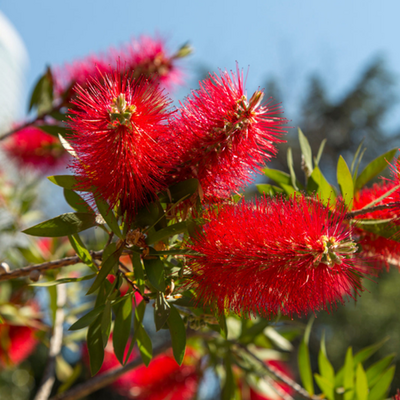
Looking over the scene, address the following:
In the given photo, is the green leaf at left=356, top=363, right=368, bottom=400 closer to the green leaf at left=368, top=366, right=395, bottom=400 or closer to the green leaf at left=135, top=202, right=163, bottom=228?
the green leaf at left=368, top=366, right=395, bottom=400

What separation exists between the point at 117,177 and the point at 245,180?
6.8 inches

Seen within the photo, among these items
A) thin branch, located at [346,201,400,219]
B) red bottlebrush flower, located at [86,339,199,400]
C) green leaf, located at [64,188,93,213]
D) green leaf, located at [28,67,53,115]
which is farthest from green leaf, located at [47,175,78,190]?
red bottlebrush flower, located at [86,339,199,400]

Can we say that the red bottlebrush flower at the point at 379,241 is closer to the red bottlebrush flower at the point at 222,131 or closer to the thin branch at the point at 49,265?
the red bottlebrush flower at the point at 222,131

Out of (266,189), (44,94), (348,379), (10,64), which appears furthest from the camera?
(10,64)

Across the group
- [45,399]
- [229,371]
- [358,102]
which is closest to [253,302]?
[229,371]

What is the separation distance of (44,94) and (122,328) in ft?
2.29

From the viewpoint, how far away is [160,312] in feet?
1.58

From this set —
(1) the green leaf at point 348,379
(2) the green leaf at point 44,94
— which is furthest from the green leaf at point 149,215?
(2) the green leaf at point 44,94

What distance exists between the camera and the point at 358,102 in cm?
707

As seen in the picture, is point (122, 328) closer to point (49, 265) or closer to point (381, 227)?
point (49, 265)

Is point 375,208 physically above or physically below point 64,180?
below

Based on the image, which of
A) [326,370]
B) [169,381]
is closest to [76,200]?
[326,370]

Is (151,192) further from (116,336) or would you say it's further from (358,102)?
(358,102)

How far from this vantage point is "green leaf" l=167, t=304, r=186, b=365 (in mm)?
508
